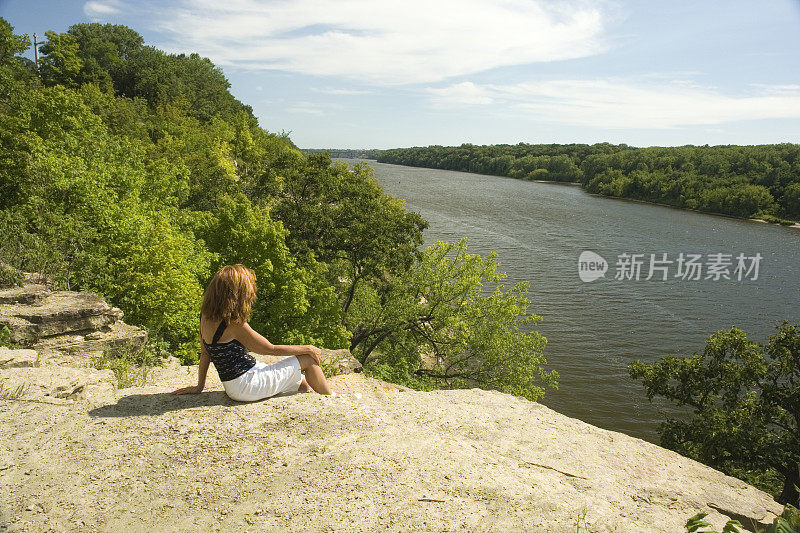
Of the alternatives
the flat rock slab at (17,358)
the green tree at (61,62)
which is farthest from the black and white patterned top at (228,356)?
the green tree at (61,62)

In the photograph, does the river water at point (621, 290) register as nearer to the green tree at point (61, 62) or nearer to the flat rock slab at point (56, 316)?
the flat rock slab at point (56, 316)

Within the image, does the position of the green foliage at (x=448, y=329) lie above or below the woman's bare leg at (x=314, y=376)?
below

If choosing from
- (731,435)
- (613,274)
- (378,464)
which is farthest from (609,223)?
(378,464)

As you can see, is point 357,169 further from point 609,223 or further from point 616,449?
point 609,223

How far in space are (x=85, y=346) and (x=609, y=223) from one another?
190 feet

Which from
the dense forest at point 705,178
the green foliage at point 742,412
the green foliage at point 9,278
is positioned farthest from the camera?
the dense forest at point 705,178

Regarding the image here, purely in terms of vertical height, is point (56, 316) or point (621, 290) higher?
point (56, 316)

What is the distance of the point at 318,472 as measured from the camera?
16.3 feet

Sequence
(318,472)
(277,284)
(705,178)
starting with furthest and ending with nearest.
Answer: (705,178)
(277,284)
(318,472)

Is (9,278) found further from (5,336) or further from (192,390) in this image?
(192,390)

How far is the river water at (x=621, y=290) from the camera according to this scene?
2242 cm

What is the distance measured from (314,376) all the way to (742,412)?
13.7 m

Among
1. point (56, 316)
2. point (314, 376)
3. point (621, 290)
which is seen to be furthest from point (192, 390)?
point (621, 290)

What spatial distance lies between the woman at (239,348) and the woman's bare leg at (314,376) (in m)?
0.02
